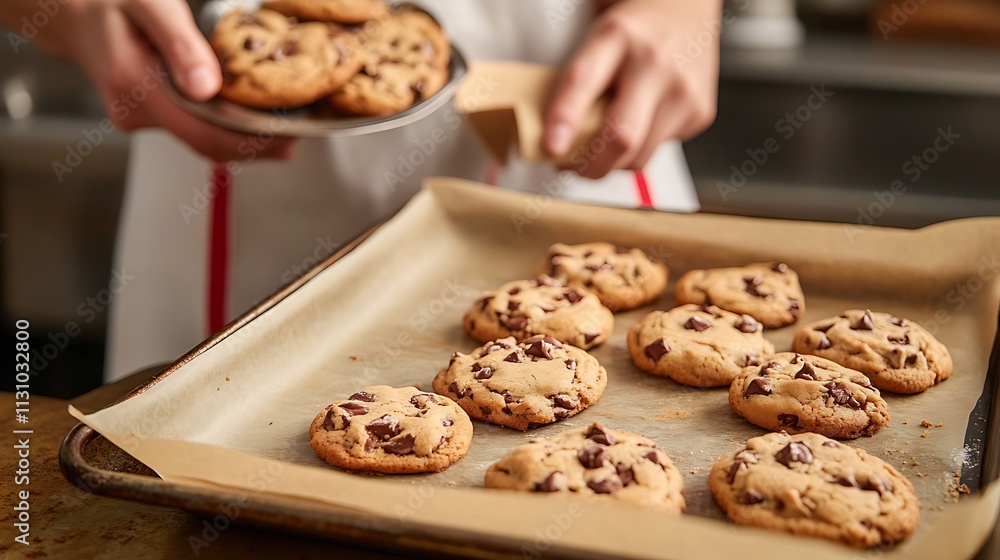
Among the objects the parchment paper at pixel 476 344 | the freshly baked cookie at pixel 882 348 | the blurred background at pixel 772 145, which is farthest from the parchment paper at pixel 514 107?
the blurred background at pixel 772 145

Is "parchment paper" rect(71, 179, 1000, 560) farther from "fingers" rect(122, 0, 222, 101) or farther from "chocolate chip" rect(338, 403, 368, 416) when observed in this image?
"fingers" rect(122, 0, 222, 101)

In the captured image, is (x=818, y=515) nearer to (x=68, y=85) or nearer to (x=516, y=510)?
(x=516, y=510)

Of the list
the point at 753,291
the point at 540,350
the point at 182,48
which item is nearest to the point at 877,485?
the point at 540,350

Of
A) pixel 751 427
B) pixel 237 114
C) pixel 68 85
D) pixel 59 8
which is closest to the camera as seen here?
pixel 751 427

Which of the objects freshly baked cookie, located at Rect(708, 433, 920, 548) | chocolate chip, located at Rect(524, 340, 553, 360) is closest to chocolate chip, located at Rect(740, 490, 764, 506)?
freshly baked cookie, located at Rect(708, 433, 920, 548)

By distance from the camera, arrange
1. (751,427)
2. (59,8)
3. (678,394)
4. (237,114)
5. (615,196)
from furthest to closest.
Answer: (615,196) < (59,8) < (237,114) < (678,394) < (751,427)

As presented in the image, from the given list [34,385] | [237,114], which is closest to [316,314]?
[237,114]

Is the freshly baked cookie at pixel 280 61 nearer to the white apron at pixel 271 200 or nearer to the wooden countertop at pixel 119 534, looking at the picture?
the white apron at pixel 271 200
